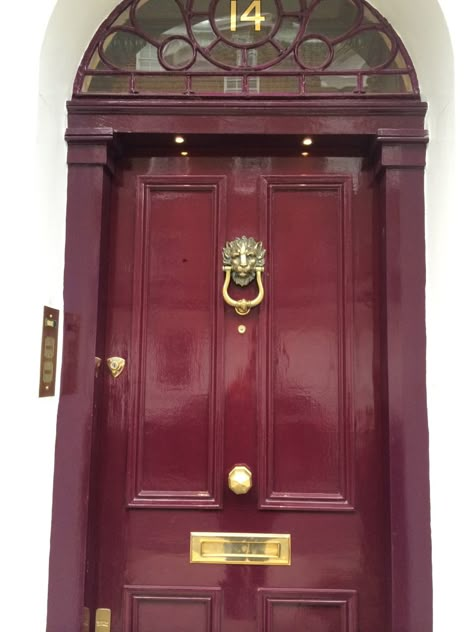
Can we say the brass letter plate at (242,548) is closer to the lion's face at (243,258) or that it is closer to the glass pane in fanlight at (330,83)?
the lion's face at (243,258)

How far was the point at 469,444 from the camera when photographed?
229 centimetres

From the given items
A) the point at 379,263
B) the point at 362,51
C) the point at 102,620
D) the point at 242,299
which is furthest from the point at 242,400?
the point at 362,51

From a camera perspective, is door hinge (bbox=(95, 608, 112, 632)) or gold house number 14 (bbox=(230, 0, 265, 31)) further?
gold house number 14 (bbox=(230, 0, 265, 31))

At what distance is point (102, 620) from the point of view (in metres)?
2.70

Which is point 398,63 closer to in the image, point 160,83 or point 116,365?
point 160,83

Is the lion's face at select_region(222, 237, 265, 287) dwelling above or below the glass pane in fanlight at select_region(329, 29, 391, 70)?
below

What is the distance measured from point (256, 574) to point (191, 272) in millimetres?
1542

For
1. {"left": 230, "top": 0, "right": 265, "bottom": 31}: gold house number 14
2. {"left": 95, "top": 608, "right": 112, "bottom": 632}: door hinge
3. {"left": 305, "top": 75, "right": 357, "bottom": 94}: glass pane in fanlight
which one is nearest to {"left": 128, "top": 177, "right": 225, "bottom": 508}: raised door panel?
{"left": 95, "top": 608, "right": 112, "bottom": 632}: door hinge

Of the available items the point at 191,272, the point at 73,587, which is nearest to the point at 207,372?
the point at 191,272

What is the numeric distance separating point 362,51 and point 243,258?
1208mm

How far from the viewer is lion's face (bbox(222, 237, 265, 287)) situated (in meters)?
2.77

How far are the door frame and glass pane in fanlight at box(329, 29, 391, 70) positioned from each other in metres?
0.21

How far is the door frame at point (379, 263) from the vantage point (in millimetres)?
2525

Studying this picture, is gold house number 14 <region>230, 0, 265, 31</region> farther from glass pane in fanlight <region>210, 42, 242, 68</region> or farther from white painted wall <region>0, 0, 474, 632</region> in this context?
white painted wall <region>0, 0, 474, 632</region>
